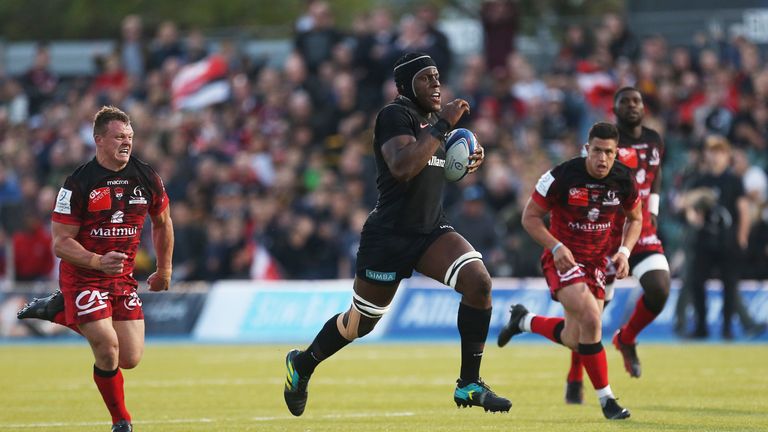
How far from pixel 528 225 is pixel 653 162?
6.80ft

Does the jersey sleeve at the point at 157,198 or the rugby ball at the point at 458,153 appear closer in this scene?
the rugby ball at the point at 458,153

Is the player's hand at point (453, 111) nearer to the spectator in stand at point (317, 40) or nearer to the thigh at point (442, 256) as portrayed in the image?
the thigh at point (442, 256)

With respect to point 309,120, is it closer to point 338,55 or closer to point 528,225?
point 338,55

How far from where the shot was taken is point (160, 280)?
408 inches

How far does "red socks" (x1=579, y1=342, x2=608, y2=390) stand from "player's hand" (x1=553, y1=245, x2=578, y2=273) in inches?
24.6

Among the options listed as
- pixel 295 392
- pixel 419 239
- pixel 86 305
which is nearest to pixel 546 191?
pixel 419 239

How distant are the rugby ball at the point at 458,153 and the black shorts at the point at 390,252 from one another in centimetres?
48

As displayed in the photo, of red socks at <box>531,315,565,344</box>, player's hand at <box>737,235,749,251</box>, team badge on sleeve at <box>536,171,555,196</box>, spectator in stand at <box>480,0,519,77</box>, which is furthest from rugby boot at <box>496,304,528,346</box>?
spectator in stand at <box>480,0,519,77</box>

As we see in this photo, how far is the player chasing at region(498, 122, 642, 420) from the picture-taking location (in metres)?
11.3

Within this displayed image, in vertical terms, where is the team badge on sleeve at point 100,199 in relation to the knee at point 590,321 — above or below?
above

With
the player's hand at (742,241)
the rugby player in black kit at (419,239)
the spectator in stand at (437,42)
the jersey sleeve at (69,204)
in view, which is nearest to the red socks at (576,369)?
the rugby player in black kit at (419,239)

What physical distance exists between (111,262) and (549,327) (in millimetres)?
4261

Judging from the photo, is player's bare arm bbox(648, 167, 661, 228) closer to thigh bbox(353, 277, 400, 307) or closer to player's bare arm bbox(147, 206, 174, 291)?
thigh bbox(353, 277, 400, 307)

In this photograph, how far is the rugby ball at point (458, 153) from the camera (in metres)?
9.97
